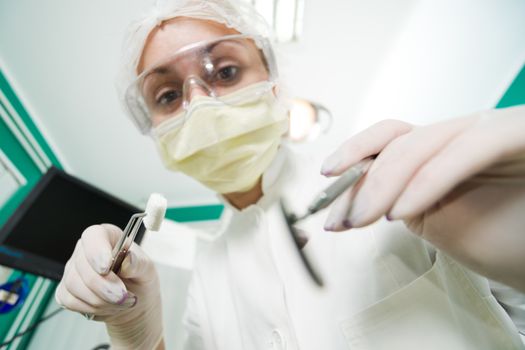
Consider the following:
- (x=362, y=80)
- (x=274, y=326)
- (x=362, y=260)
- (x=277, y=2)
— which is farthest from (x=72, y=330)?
(x=362, y=80)

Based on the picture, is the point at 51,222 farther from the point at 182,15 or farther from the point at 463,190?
the point at 463,190

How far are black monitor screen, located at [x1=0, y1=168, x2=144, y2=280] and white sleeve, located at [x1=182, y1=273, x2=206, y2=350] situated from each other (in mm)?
513

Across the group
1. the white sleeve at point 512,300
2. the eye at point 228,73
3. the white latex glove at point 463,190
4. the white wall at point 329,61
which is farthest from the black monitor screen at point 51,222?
the white sleeve at point 512,300

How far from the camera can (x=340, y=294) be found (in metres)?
0.54

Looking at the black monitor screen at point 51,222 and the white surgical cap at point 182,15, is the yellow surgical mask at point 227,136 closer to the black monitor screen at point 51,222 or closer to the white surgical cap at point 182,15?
the white surgical cap at point 182,15

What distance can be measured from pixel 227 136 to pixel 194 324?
741 mm

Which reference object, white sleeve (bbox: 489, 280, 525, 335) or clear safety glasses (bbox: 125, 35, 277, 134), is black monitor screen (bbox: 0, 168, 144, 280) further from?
white sleeve (bbox: 489, 280, 525, 335)

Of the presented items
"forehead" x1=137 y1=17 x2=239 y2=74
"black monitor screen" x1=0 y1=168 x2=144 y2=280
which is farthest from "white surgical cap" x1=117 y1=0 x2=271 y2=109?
"black monitor screen" x1=0 y1=168 x2=144 y2=280

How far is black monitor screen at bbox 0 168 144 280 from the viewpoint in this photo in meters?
0.85

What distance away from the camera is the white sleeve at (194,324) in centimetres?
84

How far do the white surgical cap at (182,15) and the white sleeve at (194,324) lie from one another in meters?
0.81

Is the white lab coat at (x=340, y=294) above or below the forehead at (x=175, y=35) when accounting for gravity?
below

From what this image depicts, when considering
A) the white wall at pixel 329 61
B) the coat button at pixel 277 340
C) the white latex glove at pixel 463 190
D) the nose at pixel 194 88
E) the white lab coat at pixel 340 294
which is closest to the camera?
the white latex glove at pixel 463 190

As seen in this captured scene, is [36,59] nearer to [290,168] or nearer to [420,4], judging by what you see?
[290,168]
